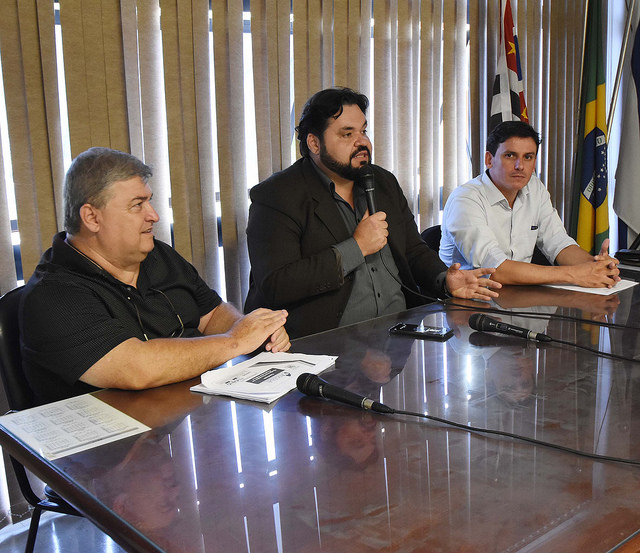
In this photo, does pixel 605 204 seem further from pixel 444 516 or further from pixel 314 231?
pixel 444 516

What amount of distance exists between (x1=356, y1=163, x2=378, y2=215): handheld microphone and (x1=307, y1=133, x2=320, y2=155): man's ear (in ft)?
0.66

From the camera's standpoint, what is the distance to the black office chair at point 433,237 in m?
3.20

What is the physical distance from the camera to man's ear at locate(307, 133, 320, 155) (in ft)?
8.74

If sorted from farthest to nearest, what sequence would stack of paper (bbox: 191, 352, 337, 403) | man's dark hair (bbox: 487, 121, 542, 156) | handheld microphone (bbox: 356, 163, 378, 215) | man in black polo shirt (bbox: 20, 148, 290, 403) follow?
man's dark hair (bbox: 487, 121, 542, 156) → handheld microphone (bbox: 356, 163, 378, 215) → man in black polo shirt (bbox: 20, 148, 290, 403) → stack of paper (bbox: 191, 352, 337, 403)

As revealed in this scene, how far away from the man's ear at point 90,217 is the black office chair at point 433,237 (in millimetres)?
→ 1778

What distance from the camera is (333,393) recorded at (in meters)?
1.32

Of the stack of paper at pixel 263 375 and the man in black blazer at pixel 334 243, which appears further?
the man in black blazer at pixel 334 243

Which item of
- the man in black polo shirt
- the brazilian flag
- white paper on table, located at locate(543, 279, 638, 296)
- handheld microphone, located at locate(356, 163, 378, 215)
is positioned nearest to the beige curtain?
the man in black polo shirt

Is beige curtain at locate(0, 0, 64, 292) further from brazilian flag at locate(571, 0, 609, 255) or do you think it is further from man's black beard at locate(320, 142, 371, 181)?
brazilian flag at locate(571, 0, 609, 255)

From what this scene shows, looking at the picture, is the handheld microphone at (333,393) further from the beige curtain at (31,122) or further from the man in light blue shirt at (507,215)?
the man in light blue shirt at (507,215)

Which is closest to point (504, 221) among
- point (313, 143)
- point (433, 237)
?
point (433, 237)

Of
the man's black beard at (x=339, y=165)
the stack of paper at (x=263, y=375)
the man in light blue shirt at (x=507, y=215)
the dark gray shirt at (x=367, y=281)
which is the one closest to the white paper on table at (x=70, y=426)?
the stack of paper at (x=263, y=375)

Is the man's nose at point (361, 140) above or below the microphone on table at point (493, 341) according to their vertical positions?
above

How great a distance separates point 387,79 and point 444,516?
2877mm
